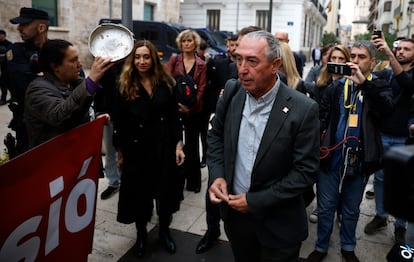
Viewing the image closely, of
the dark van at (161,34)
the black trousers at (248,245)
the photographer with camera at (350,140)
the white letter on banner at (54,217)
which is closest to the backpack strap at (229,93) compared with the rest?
the black trousers at (248,245)

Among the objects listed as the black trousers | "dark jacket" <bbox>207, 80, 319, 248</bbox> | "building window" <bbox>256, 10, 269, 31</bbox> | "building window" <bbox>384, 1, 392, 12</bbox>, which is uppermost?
"building window" <bbox>384, 1, 392, 12</bbox>

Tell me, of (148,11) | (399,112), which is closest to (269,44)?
(399,112)

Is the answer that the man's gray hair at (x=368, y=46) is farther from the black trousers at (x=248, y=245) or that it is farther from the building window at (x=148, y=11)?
the building window at (x=148, y=11)

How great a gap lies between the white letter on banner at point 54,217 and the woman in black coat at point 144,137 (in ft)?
3.51

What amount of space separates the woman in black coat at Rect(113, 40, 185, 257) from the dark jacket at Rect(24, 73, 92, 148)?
63cm

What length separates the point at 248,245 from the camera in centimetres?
229

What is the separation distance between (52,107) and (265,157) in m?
1.29

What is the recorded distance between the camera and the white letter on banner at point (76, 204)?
2.24m

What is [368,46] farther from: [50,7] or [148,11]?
[148,11]

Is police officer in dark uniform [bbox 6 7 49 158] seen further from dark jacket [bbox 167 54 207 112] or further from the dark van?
the dark van

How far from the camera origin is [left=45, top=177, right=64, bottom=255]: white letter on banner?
2039mm

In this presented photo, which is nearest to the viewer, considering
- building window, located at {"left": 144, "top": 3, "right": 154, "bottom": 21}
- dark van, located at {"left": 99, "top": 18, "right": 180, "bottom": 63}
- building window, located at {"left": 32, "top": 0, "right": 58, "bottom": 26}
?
dark van, located at {"left": 99, "top": 18, "right": 180, "bottom": 63}

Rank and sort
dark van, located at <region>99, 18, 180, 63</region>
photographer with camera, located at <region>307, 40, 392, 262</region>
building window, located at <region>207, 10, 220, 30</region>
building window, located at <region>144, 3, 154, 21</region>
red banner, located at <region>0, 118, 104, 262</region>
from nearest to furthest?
red banner, located at <region>0, 118, 104, 262</region> → photographer with camera, located at <region>307, 40, 392, 262</region> → dark van, located at <region>99, 18, 180, 63</region> → building window, located at <region>144, 3, 154, 21</region> → building window, located at <region>207, 10, 220, 30</region>

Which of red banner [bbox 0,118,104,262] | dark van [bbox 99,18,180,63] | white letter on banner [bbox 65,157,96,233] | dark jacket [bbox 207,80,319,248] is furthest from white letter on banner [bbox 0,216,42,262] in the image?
dark van [bbox 99,18,180,63]
